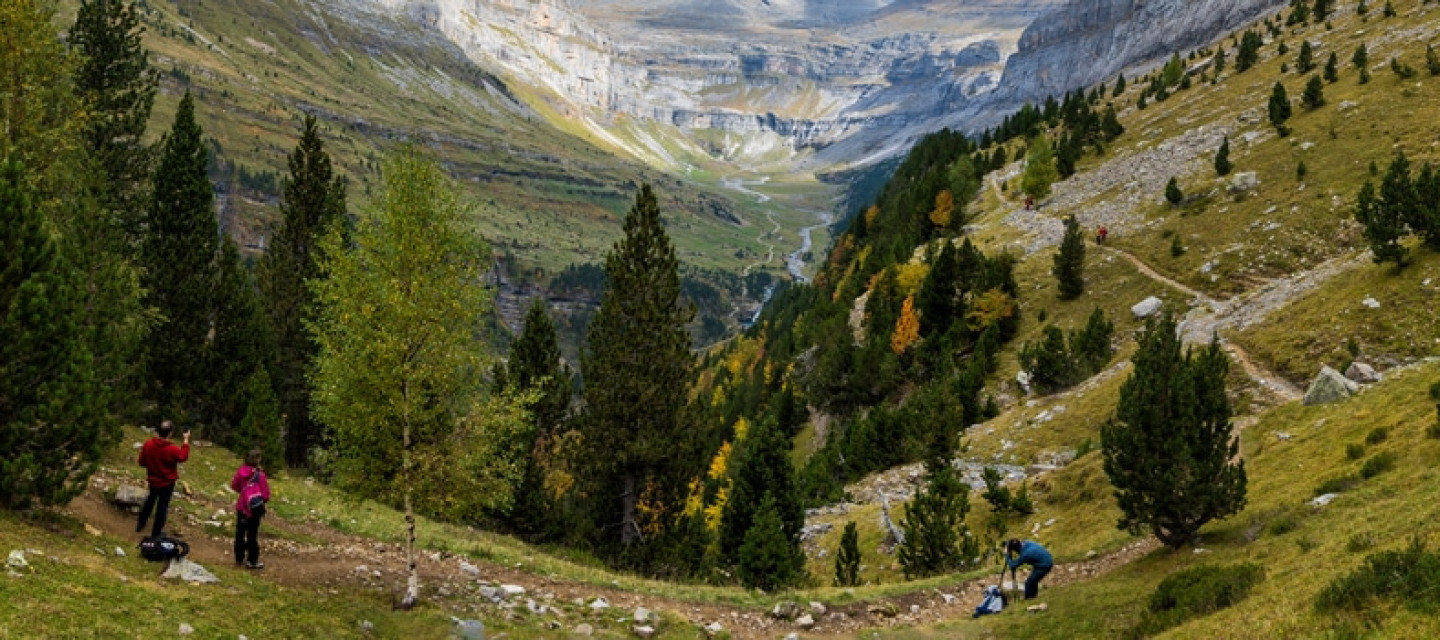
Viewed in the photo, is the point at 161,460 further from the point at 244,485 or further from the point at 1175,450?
the point at 1175,450

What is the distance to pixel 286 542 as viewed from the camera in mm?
22281

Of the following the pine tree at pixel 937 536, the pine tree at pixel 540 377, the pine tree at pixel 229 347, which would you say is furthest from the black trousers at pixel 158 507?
the pine tree at pixel 937 536

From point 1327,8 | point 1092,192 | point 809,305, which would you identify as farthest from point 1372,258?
point 809,305

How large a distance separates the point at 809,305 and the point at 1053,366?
84332 millimetres

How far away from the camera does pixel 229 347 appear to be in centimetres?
4412

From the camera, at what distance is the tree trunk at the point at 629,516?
35062 mm

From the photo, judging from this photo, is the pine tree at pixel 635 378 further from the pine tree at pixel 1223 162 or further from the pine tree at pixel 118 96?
the pine tree at pixel 1223 162

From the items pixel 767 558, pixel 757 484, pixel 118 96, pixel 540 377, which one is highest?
pixel 118 96

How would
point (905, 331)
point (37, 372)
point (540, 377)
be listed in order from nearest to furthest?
1. point (37, 372)
2. point (540, 377)
3. point (905, 331)

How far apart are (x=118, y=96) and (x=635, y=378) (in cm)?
3525

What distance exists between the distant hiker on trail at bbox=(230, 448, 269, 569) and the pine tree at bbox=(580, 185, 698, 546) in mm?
17336

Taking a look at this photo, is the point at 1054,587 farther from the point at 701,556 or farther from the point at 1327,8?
the point at 1327,8

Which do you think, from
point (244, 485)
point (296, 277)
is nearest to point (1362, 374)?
point (244, 485)

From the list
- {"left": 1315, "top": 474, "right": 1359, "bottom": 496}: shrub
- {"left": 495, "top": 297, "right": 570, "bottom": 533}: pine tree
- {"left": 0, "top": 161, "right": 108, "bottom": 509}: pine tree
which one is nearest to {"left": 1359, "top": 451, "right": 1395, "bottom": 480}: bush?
{"left": 1315, "top": 474, "right": 1359, "bottom": 496}: shrub
